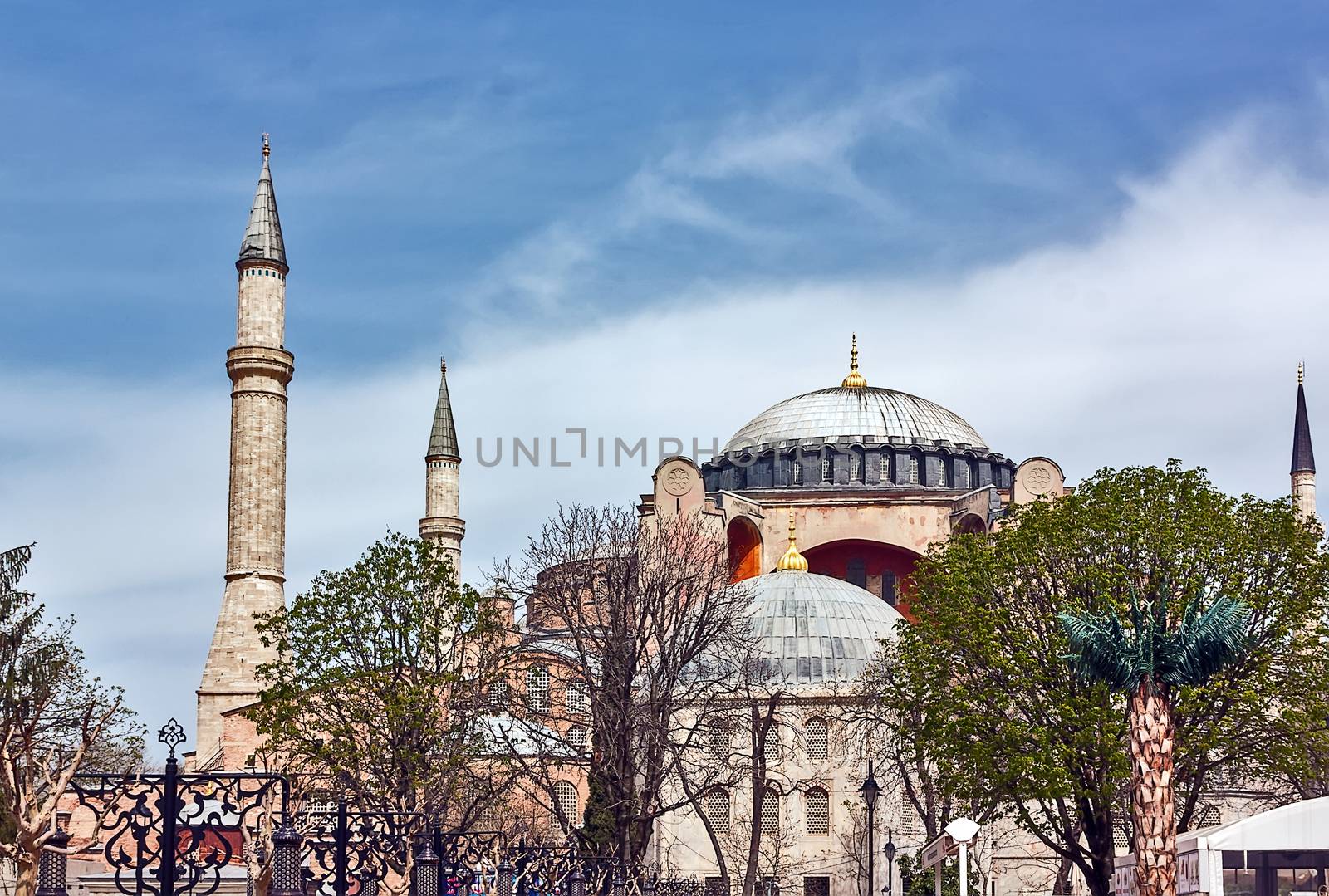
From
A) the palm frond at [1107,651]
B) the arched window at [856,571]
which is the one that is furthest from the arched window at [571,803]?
the palm frond at [1107,651]

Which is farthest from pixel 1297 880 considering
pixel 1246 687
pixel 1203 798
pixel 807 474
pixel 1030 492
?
pixel 807 474

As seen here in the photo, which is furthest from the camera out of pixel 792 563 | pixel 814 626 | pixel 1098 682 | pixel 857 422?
pixel 857 422

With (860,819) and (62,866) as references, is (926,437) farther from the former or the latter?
(62,866)

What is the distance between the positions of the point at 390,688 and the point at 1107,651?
13904 mm

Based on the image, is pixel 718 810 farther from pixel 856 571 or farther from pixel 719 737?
pixel 856 571

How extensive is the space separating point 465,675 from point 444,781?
5.78 meters

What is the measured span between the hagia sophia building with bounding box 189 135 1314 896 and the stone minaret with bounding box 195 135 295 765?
0.13ft

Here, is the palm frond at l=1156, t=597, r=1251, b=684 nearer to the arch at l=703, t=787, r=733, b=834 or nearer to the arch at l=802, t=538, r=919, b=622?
the arch at l=703, t=787, r=733, b=834

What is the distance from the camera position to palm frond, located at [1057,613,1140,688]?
65.1ft

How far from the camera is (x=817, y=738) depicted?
4469 cm

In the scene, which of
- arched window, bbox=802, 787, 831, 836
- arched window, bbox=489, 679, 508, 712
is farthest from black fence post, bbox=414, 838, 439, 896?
arched window, bbox=802, 787, 831, 836

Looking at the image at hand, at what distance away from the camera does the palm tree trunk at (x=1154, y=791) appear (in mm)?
19750

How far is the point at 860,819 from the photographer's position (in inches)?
1705


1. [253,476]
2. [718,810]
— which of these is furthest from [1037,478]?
[253,476]
